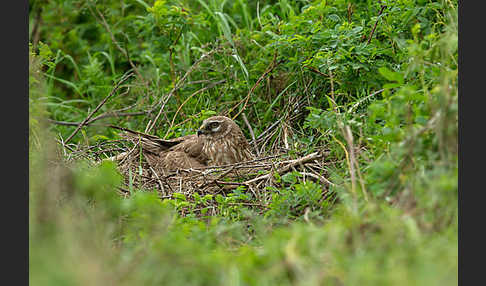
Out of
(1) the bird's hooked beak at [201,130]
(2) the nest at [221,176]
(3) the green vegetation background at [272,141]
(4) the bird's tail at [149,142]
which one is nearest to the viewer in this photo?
(3) the green vegetation background at [272,141]

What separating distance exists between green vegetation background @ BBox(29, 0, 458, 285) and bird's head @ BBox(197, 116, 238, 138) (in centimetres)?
41

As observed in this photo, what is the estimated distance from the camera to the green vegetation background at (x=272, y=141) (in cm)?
303

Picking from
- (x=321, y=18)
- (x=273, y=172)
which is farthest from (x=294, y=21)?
(x=273, y=172)

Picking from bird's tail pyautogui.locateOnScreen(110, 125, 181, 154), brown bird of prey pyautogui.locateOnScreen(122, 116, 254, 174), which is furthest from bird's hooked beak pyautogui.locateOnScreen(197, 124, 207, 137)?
bird's tail pyautogui.locateOnScreen(110, 125, 181, 154)

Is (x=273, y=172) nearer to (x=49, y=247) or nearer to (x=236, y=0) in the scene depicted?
(x=49, y=247)

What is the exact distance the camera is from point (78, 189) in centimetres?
347

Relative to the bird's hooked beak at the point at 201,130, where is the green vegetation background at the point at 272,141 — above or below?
above

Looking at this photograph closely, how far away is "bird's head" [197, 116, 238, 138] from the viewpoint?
6.36m

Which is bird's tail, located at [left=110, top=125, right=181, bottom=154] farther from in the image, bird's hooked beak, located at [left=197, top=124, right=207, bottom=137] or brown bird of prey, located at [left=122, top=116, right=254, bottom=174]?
bird's hooked beak, located at [left=197, top=124, right=207, bottom=137]

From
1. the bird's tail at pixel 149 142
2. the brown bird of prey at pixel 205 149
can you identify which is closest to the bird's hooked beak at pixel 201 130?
the brown bird of prey at pixel 205 149

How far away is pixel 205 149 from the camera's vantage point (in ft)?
21.2

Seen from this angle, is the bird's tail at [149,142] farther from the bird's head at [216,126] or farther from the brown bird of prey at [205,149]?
the bird's head at [216,126]

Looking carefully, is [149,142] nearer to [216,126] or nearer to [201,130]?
[201,130]

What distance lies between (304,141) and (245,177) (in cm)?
70
